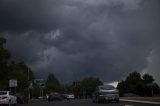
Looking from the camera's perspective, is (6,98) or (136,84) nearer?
(6,98)

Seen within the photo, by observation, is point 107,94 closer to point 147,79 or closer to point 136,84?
point 136,84

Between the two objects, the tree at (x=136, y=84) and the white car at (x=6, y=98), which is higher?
the tree at (x=136, y=84)

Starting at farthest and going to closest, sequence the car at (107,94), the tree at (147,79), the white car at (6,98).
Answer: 1. the tree at (147,79)
2. the white car at (6,98)
3. the car at (107,94)

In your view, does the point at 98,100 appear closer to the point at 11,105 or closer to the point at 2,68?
the point at 11,105

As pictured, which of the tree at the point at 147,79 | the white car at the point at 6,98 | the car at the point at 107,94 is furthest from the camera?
the tree at the point at 147,79

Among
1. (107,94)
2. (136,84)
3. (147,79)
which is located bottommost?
(107,94)

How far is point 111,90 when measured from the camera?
39125 mm

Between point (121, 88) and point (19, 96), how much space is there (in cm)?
9674

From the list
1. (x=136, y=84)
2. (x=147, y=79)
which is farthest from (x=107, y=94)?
(x=147, y=79)

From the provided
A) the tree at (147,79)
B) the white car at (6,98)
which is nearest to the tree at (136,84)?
the tree at (147,79)

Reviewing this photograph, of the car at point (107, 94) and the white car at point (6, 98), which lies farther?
the white car at point (6, 98)

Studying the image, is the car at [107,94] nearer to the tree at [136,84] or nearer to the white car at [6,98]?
the white car at [6,98]

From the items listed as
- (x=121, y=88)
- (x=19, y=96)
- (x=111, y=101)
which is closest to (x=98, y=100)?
(x=111, y=101)

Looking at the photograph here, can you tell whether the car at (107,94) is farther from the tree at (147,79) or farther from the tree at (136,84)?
the tree at (147,79)
